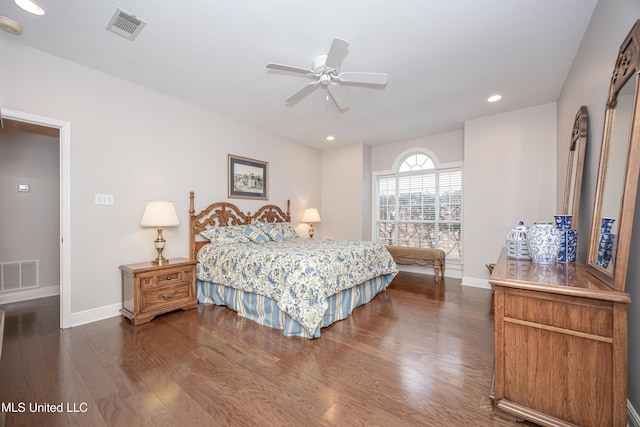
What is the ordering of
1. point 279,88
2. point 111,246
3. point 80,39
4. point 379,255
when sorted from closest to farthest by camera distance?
1. point 80,39
2. point 111,246
3. point 279,88
4. point 379,255

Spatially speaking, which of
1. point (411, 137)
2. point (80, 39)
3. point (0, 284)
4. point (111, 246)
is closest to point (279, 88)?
point (80, 39)

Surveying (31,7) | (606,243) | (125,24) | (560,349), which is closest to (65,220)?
(31,7)

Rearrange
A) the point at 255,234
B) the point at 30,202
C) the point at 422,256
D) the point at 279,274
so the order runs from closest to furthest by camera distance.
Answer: the point at 279,274, the point at 30,202, the point at 255,234, the point at 422,256

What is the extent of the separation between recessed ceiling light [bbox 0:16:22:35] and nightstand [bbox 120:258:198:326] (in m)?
2.23

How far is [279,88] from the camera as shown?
3.09 meters

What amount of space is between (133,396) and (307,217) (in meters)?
3.92

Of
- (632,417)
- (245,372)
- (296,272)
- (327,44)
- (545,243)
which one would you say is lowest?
(245,372)

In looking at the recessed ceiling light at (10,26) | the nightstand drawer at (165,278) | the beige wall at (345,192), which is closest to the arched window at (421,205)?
the beige wall at (345,192)

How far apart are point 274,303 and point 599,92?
3.15 metres

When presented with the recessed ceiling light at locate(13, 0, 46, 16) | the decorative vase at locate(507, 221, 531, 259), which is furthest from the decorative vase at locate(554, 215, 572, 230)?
the recessed ceiling light at locate(13, 0, 46, 16)

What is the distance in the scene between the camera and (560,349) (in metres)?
1.26

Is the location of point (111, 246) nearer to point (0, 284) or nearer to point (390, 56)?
point (0, 284)

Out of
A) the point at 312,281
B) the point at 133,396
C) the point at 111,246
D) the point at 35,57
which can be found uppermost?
the point at 35,57

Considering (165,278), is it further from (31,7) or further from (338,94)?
(338,94)
